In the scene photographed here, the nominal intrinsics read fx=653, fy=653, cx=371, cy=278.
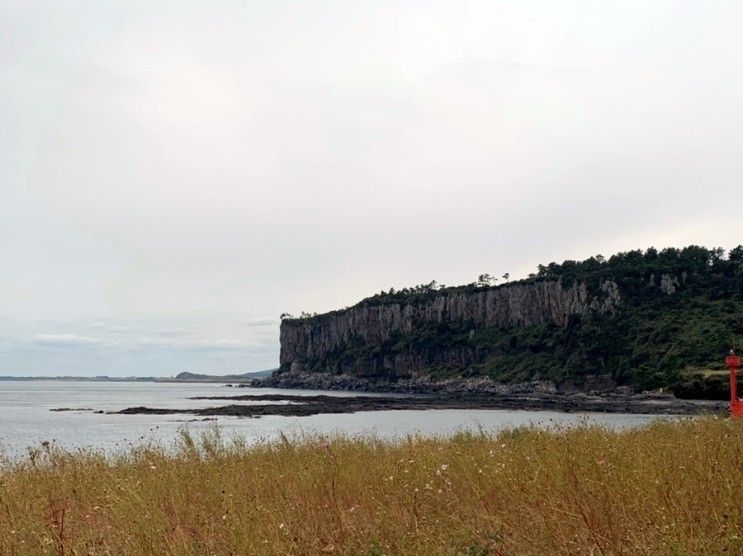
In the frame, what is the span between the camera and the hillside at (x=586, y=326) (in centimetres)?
10650

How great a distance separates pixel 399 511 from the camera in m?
7.35

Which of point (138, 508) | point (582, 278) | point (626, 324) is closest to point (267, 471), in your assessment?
point (138, 508)

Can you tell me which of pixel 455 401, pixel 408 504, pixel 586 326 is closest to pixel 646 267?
pixel 586 326

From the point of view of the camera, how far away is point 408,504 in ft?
25.6

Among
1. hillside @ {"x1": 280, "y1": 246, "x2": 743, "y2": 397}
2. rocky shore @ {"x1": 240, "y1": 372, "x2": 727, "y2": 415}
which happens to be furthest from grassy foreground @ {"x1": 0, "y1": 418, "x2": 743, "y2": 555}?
hillside @ {"x1": 280, "y1": 246, "x2": 743, "y2": 397}

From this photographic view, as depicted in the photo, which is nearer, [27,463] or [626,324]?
[27,463]

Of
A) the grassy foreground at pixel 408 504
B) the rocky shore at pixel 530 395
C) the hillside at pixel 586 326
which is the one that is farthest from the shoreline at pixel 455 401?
the grassy foreground at pixel 408 504

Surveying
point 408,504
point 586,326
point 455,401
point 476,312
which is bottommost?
point 455,401

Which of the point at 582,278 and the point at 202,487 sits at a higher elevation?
the point at 582,278

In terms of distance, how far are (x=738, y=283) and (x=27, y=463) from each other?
136 m

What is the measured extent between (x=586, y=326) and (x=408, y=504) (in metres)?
135

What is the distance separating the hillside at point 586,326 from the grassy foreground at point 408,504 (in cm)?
8082

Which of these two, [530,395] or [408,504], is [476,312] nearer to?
[530,395]

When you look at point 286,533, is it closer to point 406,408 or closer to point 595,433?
point 595,433
